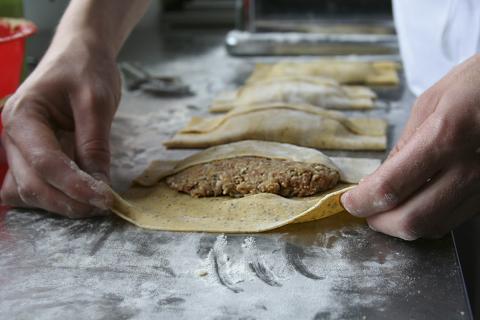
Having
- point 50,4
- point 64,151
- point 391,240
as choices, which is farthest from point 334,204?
point 50,4

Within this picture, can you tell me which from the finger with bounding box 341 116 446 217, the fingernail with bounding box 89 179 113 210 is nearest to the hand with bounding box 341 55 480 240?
the finger with bounding box 341 116 446 217

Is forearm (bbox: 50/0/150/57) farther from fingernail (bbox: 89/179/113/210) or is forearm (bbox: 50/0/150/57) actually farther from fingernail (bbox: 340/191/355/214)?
fingernail (bbox: 340/191/355/214)

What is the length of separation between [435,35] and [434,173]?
91cm

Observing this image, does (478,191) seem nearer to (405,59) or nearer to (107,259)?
(107,259)

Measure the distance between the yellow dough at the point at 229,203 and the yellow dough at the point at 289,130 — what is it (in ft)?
0.46

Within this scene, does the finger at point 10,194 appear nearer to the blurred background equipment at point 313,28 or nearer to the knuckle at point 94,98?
the knuckle at point 94,98

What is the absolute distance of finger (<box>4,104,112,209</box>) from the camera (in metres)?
1.22

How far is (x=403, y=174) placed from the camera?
105 cm

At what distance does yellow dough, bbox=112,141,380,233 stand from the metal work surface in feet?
0.08

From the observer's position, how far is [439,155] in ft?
3.41

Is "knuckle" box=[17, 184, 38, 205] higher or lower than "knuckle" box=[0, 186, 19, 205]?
higher

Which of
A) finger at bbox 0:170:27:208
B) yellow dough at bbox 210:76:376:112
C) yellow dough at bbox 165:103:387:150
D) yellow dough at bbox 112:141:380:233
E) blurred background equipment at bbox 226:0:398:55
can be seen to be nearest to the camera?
yellow dough at bbox 112:141:380:233

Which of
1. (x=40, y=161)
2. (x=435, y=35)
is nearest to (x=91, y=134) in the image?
(x=40, y=161)

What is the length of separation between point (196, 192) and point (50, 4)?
5.30ft
